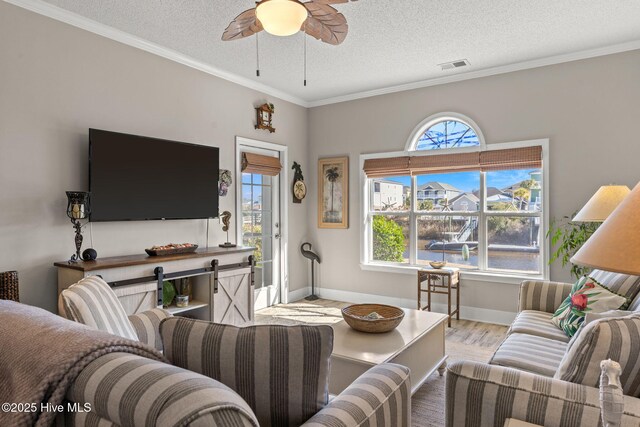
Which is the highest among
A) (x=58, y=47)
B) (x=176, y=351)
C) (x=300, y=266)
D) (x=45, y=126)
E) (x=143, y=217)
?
(x=58, y=47)

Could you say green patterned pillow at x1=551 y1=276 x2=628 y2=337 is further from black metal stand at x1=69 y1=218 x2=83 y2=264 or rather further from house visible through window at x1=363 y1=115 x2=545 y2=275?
black metal stand at x1=69 y1=218 x2=83 y2=264

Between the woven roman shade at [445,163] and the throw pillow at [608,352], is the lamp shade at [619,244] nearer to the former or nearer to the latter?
the throw pillow at [608,352]

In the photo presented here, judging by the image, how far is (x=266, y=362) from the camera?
1.05 metres

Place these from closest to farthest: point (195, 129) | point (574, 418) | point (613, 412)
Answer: point (613, 412) < point (574, 418) < point (195, 129)

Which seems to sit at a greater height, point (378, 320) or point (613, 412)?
point (613, 412)

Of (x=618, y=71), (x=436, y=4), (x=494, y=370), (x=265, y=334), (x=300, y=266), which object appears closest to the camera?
(x=265, y=334)

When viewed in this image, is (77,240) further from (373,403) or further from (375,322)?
(373,403)

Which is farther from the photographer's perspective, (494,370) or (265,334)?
(494,370)

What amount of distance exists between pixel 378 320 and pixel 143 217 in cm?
231

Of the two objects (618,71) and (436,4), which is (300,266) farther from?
(618,71)

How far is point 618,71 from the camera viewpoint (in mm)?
3727

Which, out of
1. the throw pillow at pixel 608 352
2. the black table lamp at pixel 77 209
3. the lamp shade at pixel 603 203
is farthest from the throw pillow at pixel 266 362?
the lamp shade at pixel 603 203

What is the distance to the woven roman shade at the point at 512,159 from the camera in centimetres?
409

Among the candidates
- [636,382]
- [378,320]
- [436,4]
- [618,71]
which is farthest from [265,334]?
[618,71]
